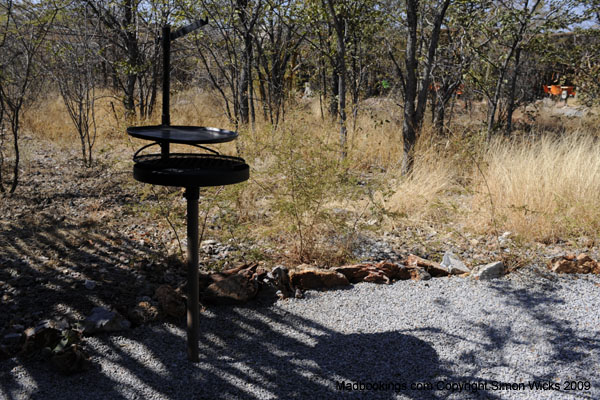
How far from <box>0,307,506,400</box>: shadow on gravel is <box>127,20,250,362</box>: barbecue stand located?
0.16 m

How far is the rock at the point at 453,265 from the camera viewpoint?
10.2 feet

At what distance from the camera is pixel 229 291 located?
2.67 meters

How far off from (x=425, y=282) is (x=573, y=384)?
1.05m

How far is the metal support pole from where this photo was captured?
1984 millimetres

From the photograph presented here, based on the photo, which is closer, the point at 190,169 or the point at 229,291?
the point at 190,169

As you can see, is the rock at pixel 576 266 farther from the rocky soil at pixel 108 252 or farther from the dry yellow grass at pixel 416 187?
the dry yellow grass at pixel 416 187

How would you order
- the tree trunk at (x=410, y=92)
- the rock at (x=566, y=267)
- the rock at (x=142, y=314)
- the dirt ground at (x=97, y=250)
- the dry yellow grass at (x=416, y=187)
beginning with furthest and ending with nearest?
the tree trunk at (x=410, y=92) < the dry yellow grass at (x=416, y=187) < the rock at (x=566, y=267) < the dirt ground at (x=97, y=250) < the rock at (x=142, y=314)

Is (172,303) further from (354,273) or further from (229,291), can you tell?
(354,273)

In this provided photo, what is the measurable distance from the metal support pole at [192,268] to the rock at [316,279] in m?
0.88

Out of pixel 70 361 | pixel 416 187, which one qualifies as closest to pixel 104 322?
pixel 70 361

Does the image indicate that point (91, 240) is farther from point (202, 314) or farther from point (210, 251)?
point (202, 314)

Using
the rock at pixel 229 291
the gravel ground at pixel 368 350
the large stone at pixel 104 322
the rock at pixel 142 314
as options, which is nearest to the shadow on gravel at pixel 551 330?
the gravel ground at pixel 368 350

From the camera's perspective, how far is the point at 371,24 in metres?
6.74

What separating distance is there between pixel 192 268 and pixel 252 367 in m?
0.53
